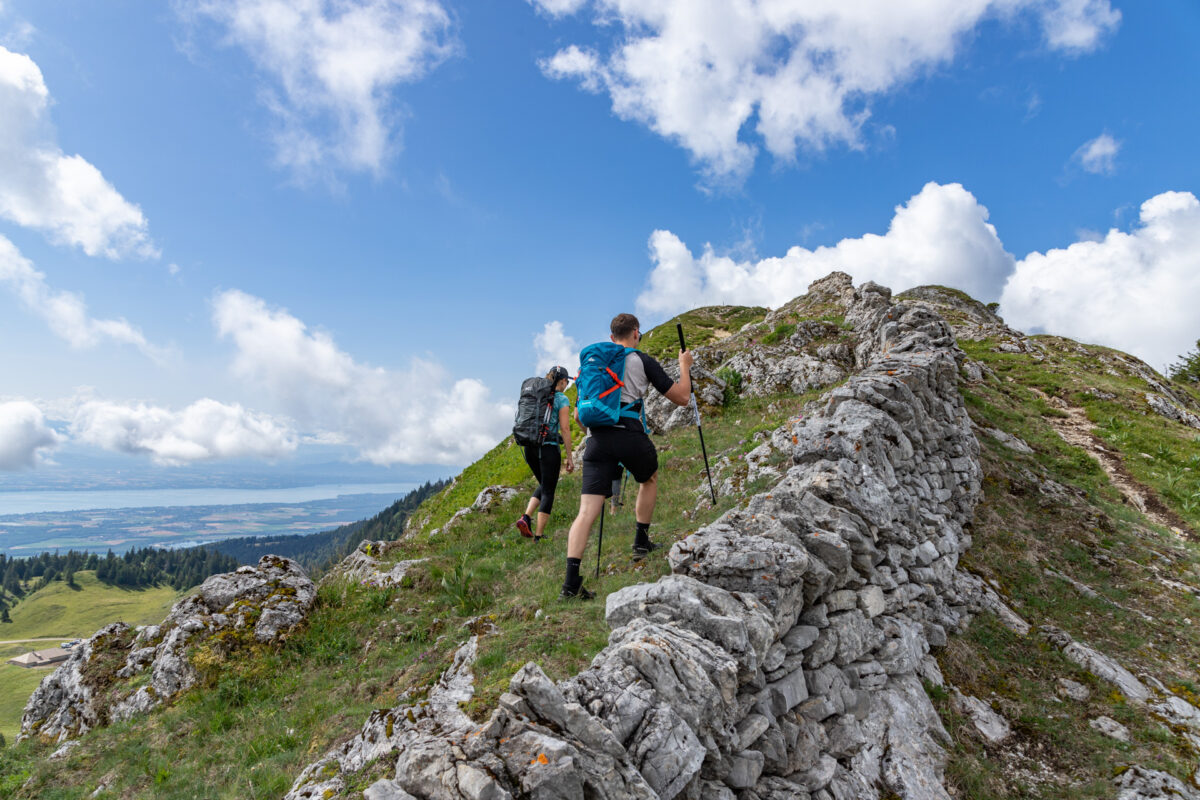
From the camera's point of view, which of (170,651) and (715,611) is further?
(170,651)

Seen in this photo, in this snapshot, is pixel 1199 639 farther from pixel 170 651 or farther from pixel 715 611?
pixel 170 651

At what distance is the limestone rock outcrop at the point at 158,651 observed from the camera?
327 inches

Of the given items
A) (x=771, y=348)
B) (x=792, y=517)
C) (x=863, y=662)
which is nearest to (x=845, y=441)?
(x=792, y=517)

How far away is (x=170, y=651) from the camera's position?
8664 millimetres

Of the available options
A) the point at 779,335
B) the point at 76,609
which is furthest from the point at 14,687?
the point at 76,609

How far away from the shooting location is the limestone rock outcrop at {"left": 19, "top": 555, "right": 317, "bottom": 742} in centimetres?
830

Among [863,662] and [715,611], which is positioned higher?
[715,611]

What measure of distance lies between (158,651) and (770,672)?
1038 cm

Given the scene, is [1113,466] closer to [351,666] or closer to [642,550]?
[642,550]

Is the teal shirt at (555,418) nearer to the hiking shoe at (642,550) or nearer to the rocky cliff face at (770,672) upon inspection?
the hiking shoe at (642,550)

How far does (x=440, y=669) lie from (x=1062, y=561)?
1423cm

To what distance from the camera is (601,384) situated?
24.8ft

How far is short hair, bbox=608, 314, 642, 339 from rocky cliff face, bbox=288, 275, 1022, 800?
3.18 m

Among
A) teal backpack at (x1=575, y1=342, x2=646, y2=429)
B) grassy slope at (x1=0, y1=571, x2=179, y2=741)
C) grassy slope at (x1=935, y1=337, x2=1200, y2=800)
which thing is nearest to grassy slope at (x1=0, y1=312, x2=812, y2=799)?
teal backpack at (x1=575, y1=342, x2=646, y2=429)
